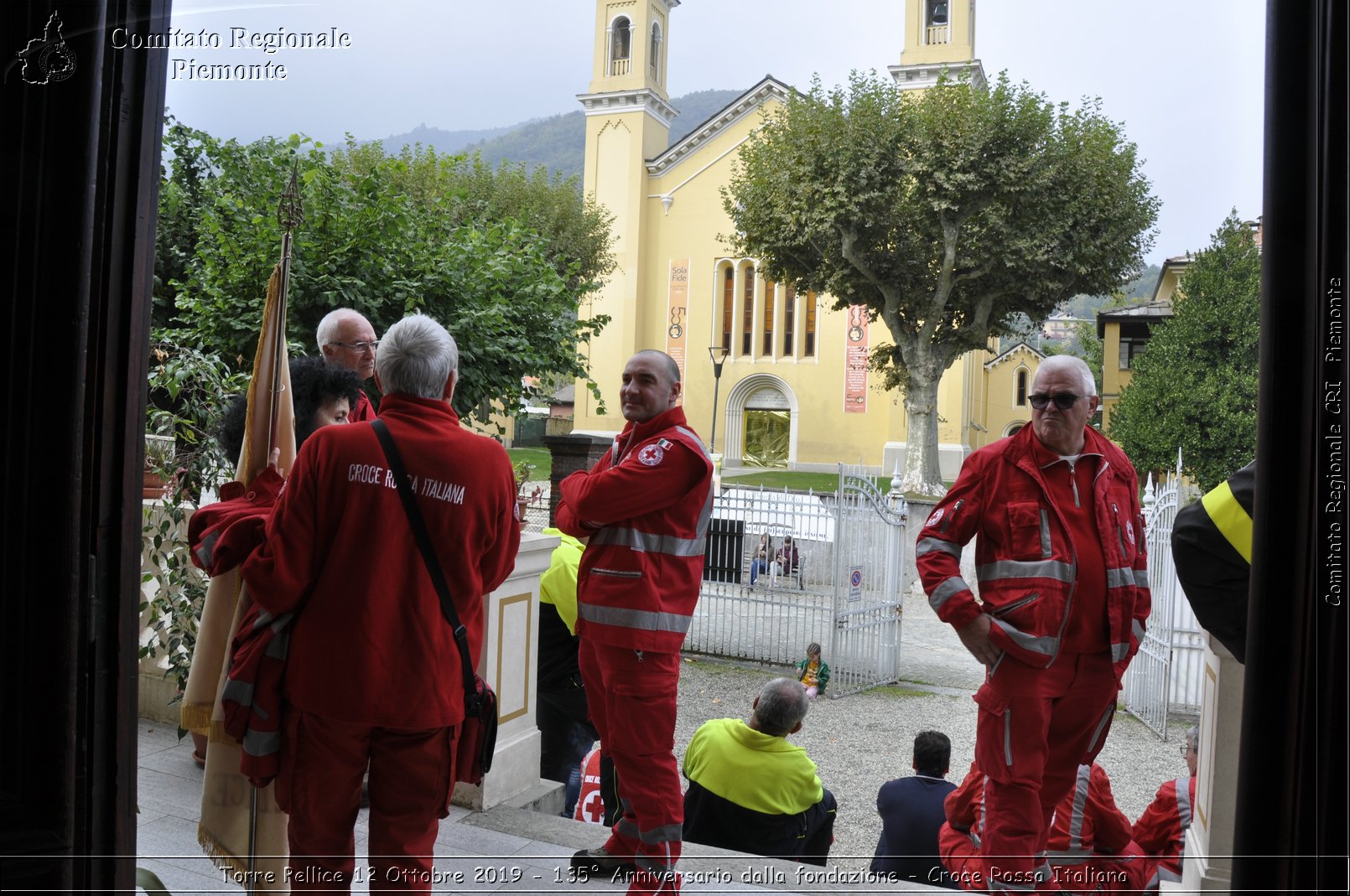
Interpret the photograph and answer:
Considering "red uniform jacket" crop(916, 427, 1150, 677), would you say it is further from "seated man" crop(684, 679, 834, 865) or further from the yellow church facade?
the yellow church facade

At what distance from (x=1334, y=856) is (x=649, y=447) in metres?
2.06

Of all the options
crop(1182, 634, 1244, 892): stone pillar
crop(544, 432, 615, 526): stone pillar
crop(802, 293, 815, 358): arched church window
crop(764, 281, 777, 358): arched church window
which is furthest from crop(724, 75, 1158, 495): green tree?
crop(1182, 634, 1244, 892): stone pillar

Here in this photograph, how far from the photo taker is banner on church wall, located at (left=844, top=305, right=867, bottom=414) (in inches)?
1314

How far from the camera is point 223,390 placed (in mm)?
3977

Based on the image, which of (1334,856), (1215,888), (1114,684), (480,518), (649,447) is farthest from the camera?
(649,447)

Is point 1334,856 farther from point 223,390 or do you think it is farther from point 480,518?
point 223,390

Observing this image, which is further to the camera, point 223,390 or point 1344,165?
point 223,390

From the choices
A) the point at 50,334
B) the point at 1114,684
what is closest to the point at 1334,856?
the point at 1114,684

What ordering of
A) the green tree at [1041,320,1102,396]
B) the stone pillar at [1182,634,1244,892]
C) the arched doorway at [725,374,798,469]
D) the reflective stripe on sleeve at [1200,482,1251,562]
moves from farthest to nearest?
the arched doorway at [725,374,798,469]
the green tree at [1041,320,1102,396]
the stone pillar at [1182,634,1244,892]
the reflective stripe on sleeve at [1200,482,1251,562]

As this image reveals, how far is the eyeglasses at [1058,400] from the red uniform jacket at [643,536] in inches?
39.0

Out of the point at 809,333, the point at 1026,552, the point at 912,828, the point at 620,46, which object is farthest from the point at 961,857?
the point at 620,46

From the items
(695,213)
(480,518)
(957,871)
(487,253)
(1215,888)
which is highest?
(695,213)

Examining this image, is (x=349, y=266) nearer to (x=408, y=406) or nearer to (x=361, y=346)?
(x=361, y=346)

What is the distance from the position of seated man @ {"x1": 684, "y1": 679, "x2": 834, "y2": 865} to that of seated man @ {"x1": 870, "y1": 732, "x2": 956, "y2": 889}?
0.28 metres
